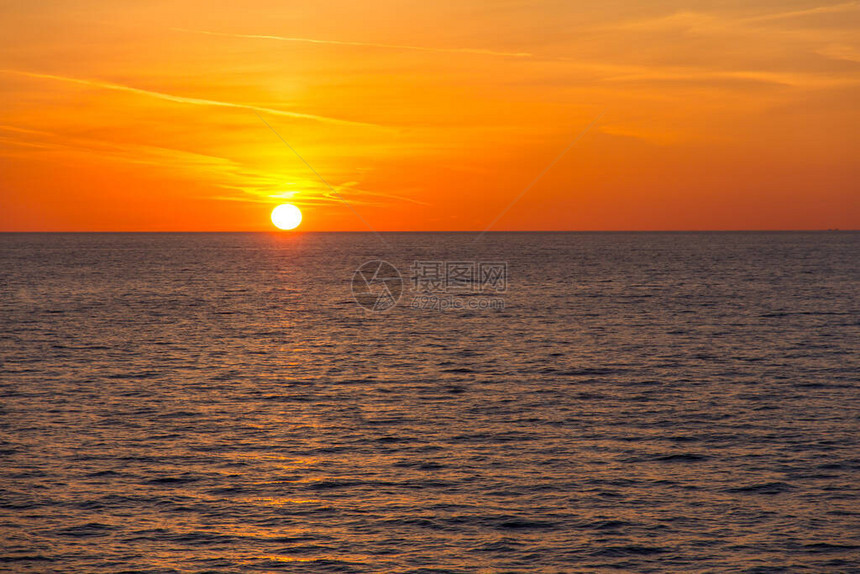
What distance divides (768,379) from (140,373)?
4102cm

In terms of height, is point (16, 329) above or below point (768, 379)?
above

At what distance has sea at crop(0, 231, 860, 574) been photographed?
24.2 m

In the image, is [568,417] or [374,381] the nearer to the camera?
[568,417]

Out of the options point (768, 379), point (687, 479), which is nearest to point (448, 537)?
point (687, 479)

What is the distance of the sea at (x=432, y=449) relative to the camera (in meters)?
24.2

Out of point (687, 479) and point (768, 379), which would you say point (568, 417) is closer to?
point (687, 479)

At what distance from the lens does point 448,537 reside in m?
25.0

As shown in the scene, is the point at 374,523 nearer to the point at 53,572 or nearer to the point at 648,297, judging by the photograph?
the point at 53,572

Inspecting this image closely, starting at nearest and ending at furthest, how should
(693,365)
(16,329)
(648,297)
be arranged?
(693,365), (16,329), (648,297)

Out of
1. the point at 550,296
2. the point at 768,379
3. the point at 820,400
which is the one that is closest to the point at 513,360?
the point at 768,379

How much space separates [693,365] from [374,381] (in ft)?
74.4

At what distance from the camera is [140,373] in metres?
52.2

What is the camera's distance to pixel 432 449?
34.1 metres

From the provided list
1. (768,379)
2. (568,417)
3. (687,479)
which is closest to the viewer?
(687,479)
